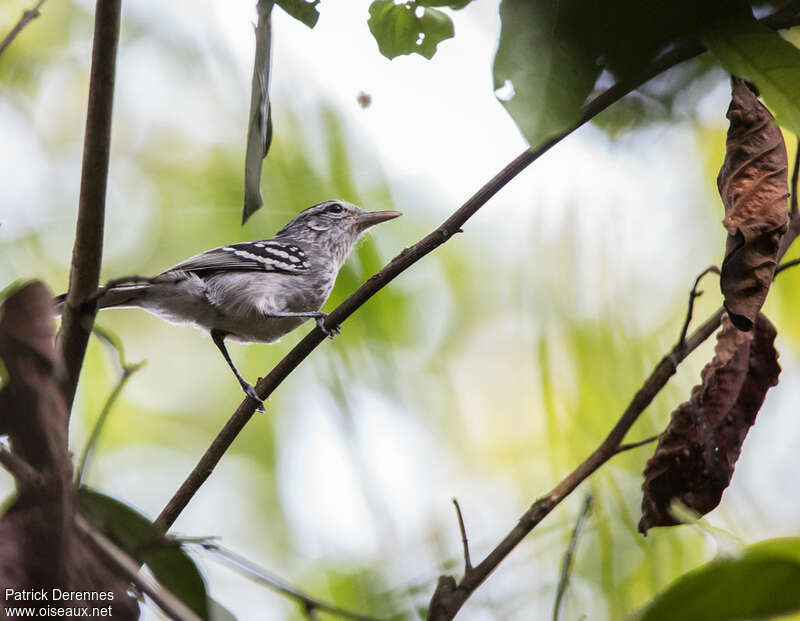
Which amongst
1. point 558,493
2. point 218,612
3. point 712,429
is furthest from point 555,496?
point 218,612

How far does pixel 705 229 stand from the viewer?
370 cm

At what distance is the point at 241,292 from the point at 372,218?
1.19 meters

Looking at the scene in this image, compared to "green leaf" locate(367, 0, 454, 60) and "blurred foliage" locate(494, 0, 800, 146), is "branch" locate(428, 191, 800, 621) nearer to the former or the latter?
"blurred foliage" locate(494, 0, 800, 146)

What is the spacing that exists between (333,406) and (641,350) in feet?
3.60

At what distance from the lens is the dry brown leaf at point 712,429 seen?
6.40 ft

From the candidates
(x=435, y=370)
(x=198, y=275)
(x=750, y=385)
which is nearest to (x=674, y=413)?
(x=750, y=385)

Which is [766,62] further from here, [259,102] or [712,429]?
[259,102]

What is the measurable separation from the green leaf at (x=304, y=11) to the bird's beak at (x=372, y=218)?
9.30 feet

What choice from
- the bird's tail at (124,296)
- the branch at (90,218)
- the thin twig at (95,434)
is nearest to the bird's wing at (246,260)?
the bird's tail at (124,296)

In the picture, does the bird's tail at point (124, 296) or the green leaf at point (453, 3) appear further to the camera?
the bird's tail at point (124, 296)

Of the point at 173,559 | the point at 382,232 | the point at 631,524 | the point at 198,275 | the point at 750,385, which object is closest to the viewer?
the point at 173,559

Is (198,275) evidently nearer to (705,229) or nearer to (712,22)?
(705,229)

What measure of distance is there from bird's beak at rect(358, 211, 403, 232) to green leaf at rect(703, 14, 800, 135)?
3.35 meters

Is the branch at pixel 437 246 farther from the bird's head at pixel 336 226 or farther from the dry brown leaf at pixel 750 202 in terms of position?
the bird's head at pixel 336 226
